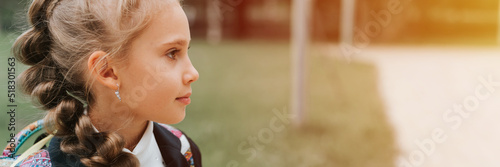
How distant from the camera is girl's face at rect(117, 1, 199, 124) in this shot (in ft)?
3.68

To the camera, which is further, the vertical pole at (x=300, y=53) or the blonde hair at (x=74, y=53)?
the vertical pole at (x=300, y=53)

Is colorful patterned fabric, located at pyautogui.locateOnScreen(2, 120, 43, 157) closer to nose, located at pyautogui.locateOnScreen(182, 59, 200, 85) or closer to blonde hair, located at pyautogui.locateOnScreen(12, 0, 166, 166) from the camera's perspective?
blonde hair, located at pyautogui.locateOnScreen(12, 0, 166, 166)

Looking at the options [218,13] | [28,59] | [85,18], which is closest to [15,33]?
[28,59]

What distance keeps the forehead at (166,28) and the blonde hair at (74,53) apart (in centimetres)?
2

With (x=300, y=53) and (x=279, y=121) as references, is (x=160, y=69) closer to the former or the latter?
(x=300, y=53)

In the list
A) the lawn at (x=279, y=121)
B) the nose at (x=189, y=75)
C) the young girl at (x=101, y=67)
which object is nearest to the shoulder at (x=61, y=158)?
the young girl at (x=101, y=67)

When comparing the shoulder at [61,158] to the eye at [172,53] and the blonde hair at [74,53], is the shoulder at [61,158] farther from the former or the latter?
the eye at [172,53]

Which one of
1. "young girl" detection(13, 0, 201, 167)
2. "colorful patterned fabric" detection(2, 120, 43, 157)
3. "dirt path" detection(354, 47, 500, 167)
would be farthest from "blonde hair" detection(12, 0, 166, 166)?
"dirt path" detection(354, 47, 500, 167)

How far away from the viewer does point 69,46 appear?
3.68 feet

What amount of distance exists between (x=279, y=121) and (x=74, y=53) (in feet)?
11.2

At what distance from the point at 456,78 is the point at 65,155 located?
6.81m

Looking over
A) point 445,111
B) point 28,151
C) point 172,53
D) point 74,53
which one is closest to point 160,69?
point 172,53

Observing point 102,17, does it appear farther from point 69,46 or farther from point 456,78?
point 456,78

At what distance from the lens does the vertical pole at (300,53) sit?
13.6ft
